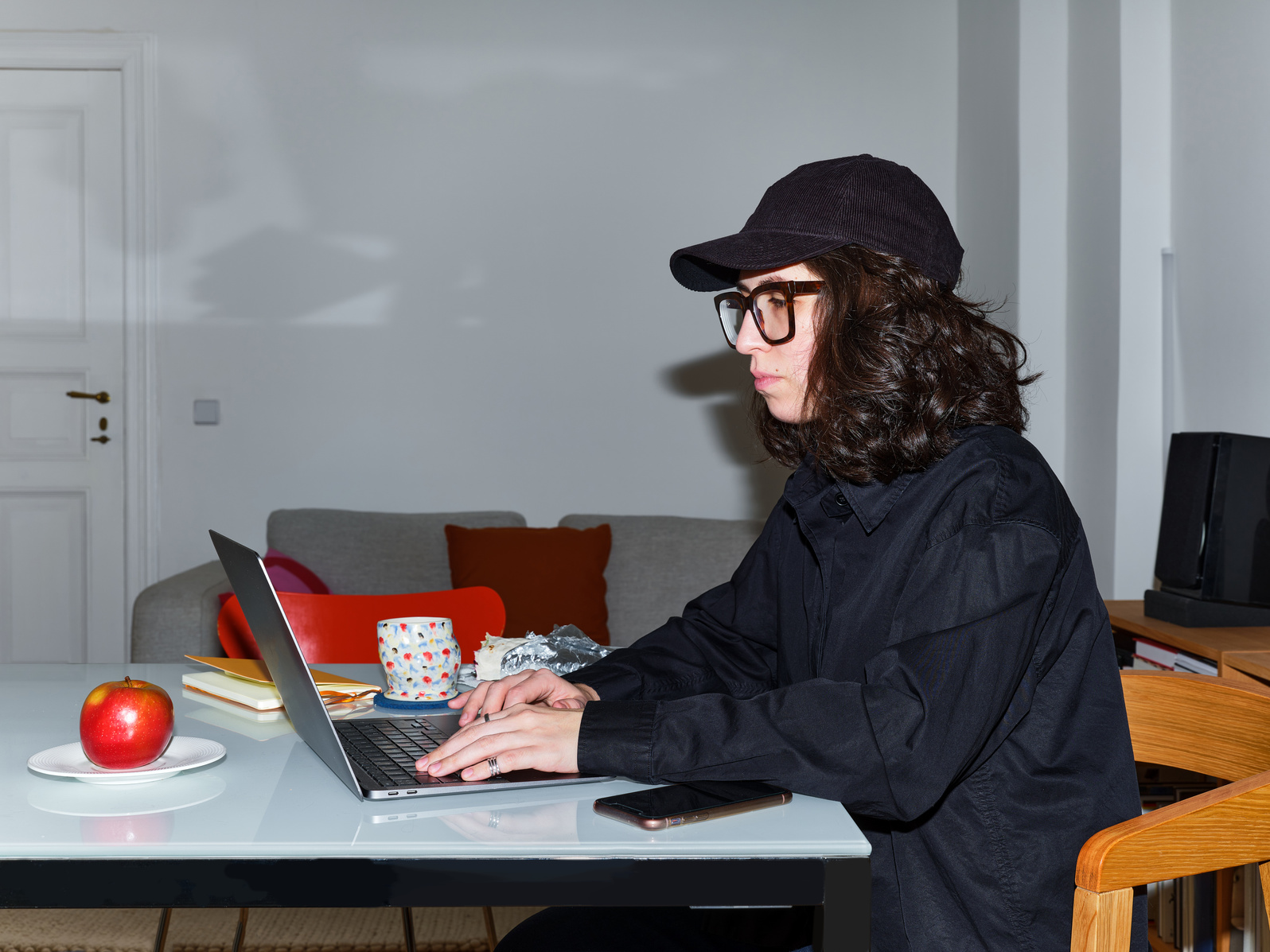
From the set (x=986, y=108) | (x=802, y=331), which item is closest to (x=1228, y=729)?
(x=802, y=331)

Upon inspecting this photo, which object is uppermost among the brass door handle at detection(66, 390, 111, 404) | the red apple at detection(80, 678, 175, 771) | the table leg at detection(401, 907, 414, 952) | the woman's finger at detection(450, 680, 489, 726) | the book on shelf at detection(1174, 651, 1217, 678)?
the brass door handle at detection(66, 390, 111, 404)

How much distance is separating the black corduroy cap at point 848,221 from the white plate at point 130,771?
675 millimetres

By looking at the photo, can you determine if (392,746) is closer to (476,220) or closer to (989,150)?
(476,220)

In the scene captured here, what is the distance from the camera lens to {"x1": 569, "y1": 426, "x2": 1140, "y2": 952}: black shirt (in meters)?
0.91

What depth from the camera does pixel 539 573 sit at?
3.21 metres

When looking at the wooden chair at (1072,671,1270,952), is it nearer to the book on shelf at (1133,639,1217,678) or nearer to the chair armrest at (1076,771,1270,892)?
the chair armrest at (1076,771,1270,892)

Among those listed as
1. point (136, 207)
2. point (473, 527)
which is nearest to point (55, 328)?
point (136, 207)

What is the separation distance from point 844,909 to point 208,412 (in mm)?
3326

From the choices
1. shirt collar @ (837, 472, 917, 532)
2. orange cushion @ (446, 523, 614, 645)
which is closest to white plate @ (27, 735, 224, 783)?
shirt collar @ (837, 472, 917, 532)

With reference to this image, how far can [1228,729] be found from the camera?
1126 millimetres

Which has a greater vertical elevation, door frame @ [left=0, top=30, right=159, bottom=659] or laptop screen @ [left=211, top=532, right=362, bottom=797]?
door frame @ [left=0, top=30, right=159, bottom=659]

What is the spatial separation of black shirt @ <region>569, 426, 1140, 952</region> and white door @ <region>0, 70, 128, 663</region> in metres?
3.22

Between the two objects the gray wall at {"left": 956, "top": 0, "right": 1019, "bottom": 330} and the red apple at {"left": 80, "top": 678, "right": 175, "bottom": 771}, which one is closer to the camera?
the red apple at {"left": 80, "top": 678, "right": 175, "bottom": 771}

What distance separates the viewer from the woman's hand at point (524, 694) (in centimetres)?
113
